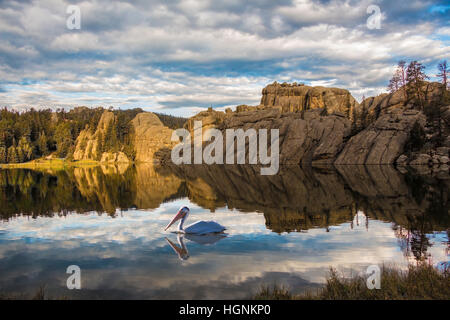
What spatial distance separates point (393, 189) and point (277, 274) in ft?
79.9

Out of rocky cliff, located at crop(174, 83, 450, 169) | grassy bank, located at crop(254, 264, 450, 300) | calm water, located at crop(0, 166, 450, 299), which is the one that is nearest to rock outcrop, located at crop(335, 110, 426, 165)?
rocky cliff, located at crop(174, 83, 450, 169)

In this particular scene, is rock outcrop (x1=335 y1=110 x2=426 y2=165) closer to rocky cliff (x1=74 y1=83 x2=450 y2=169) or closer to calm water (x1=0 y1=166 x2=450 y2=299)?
rocky cliff (x1=74 y1=83 x2=450 y2=169)

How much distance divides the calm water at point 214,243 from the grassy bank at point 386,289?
68cm

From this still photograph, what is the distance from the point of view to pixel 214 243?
14.2 m

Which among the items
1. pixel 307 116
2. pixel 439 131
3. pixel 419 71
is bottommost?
pixel 439 131

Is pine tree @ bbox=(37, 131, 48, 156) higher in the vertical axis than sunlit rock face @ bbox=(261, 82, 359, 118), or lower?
lower

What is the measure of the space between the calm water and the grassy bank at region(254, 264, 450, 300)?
2.22ft

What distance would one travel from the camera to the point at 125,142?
159m

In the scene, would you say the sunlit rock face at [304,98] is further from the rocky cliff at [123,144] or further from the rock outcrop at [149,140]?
the rocky cliff at [123,144]

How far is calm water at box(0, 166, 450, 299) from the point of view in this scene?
32.7 feet

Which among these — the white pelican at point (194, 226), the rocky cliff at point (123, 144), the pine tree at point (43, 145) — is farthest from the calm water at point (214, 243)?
the pine tree at point (43, 145)

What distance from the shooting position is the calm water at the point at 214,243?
32.7ft
